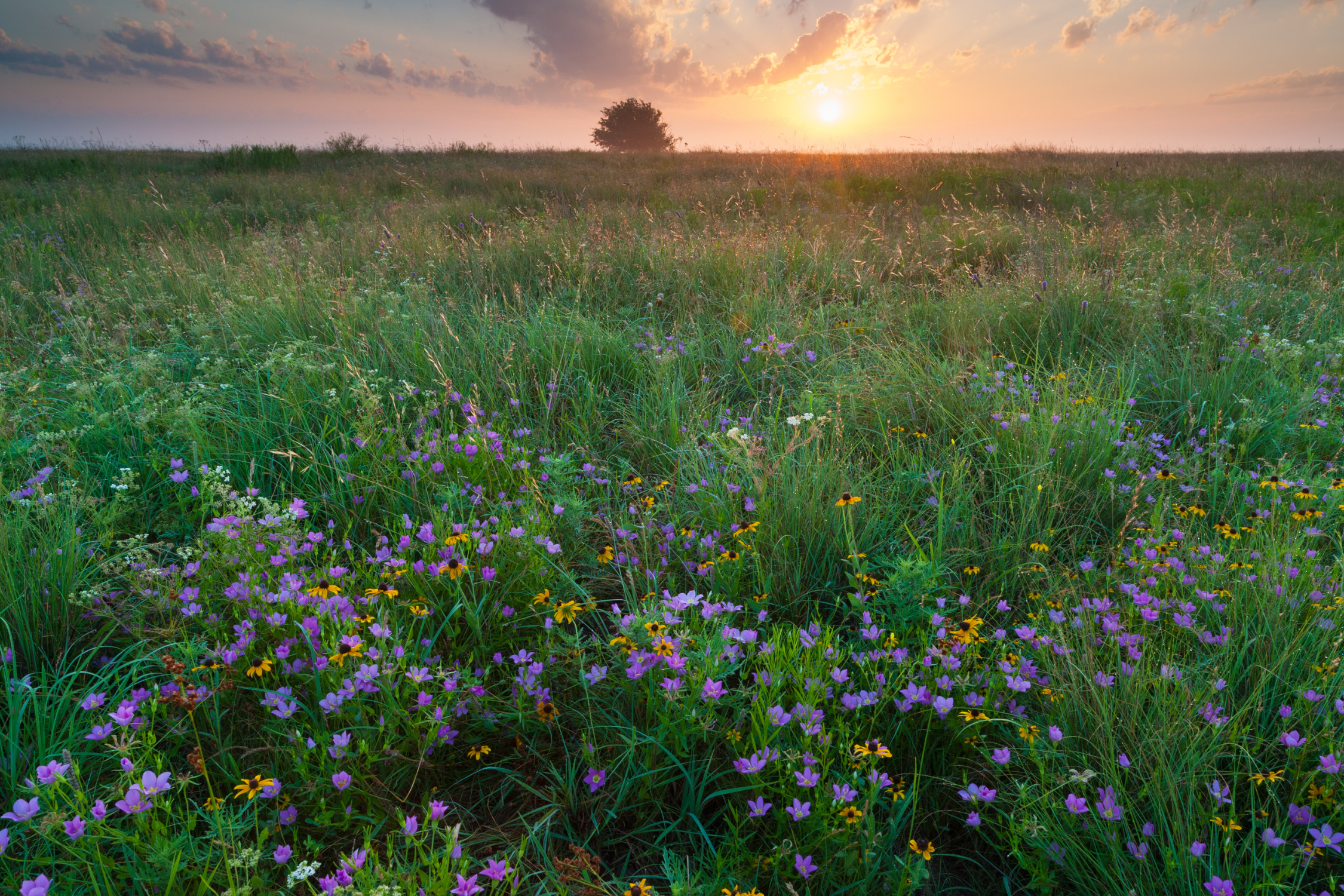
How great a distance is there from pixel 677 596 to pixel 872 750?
65 cm

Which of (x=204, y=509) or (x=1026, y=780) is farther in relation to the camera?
(x=204, y=509)

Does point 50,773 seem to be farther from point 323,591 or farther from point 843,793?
point 843,793

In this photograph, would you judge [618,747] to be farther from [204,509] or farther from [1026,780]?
[204,509]

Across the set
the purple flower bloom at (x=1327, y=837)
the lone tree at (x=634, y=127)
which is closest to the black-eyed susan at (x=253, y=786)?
the purple flower bloom at (x=1327, y=837)

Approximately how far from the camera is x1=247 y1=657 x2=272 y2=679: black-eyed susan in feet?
5.36

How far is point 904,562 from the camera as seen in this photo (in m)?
1.96

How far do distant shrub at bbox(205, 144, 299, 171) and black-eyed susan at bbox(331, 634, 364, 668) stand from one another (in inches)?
711

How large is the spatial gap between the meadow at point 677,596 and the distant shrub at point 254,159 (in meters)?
13.7

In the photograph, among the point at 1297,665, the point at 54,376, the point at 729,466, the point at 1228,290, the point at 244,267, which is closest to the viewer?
the point at 1297,665

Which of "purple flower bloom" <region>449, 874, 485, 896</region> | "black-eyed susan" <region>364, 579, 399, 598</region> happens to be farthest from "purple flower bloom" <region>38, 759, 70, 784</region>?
"purple flower bloom" <region>449, 874, 485, 896</region>

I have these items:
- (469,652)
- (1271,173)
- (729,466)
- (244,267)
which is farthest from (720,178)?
A: (469,652)

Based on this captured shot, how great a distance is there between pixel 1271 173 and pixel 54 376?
2028 centimetres

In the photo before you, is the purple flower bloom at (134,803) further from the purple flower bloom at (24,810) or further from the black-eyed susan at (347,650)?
the black-eyed susan at (347,650)

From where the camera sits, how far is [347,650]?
1.68m
